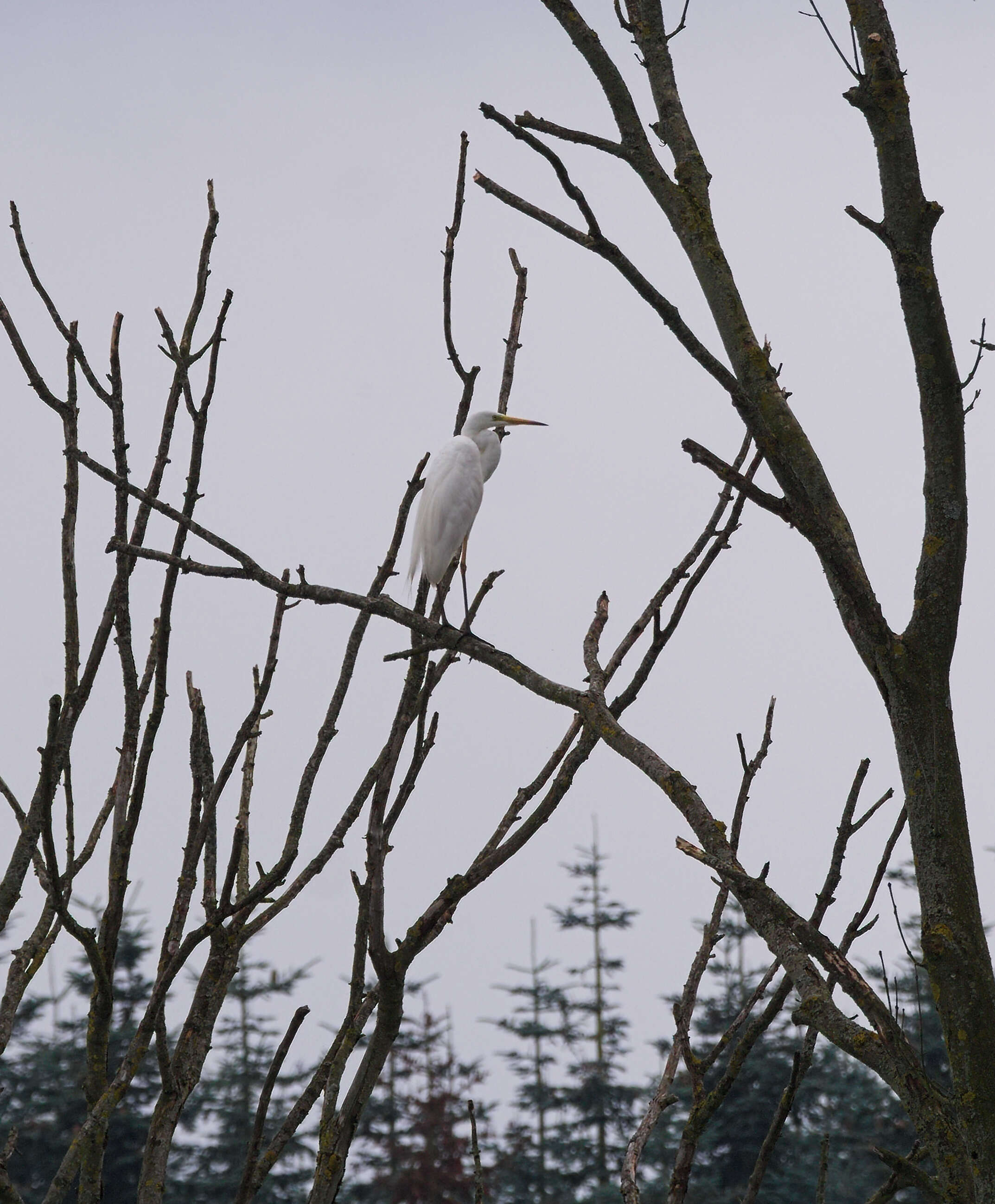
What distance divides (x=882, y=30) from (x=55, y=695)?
73.2 inches

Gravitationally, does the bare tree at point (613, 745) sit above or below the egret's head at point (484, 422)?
below

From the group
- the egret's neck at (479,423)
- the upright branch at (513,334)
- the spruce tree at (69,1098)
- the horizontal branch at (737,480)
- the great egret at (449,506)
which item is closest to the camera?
the horizontal branch at (737,480)

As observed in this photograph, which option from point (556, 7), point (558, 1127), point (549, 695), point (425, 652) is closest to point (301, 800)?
point (425, 652)

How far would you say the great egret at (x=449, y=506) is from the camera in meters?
5.57

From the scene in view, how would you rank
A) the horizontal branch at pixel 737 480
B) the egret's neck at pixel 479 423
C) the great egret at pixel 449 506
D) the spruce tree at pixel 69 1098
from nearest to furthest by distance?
1. the horizontal branch at pixel 737 480
2. the great egret at pixel 449 506
3. the egret's neck at pixel 479 423
4. the spruce tree at pixel 69 1098

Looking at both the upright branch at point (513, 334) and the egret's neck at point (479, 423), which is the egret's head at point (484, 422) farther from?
the upright branch at point (513, 334)

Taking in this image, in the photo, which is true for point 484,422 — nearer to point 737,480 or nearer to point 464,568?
point 464,568

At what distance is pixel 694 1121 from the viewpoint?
7.61 ft

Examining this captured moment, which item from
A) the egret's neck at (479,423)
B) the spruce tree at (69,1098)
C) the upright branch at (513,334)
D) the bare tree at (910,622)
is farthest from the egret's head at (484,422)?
the spruce tree at (69,1098)

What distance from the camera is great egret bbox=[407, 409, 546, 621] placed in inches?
219

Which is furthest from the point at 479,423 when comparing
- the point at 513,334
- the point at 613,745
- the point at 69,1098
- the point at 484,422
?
the point at 69,1098

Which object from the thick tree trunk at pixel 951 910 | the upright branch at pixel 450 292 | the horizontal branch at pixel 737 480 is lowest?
the thick tree trunk at pixel 951 910

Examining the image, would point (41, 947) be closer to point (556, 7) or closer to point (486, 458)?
point (556, 7)

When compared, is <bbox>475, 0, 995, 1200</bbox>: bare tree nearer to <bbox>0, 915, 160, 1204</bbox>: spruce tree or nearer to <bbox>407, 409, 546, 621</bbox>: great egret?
<bbox>407, 409, 546, 621</bbox>: great egret
